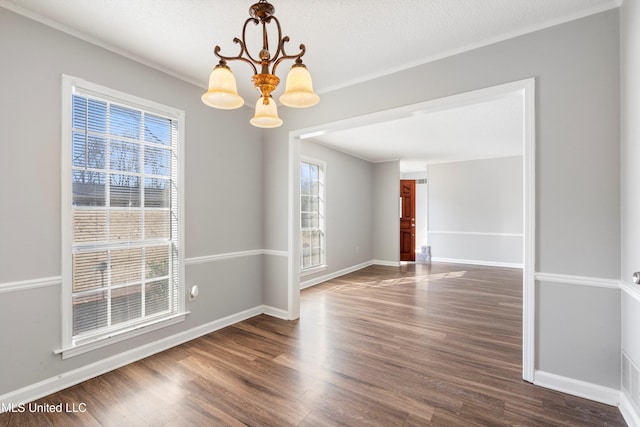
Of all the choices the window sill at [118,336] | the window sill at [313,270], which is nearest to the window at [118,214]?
the window sill at [118,336]

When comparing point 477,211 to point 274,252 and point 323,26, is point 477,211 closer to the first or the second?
point 274,252

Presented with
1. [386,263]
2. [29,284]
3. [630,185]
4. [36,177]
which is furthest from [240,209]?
[386,263]

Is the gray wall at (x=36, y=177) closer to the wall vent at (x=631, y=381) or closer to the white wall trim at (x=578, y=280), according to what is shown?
the white wall trim at (x=578, y=280)

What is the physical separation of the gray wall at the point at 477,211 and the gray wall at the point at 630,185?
18.9ft

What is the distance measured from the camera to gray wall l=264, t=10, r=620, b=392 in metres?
1.99

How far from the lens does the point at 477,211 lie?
24.6 ft

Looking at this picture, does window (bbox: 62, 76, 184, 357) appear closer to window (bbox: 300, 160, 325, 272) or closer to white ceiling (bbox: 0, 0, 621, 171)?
white ceiling (bbox: 0, 0, 621, 171)

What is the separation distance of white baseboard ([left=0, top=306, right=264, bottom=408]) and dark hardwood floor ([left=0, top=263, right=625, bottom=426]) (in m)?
0.07

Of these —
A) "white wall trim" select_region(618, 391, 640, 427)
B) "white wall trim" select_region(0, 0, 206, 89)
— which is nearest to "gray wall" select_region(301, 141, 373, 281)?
"white wall trim" select_region(0, 0, 206, 89)

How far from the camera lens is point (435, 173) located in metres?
8.05

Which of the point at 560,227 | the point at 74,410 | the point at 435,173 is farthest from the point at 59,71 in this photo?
the point at 435,173

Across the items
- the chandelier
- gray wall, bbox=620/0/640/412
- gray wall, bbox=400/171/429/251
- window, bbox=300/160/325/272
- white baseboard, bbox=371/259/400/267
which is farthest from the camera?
gray wall, bbox=400/171/429/251

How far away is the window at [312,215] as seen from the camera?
5.42 metres

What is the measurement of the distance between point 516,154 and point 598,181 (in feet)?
18.4
